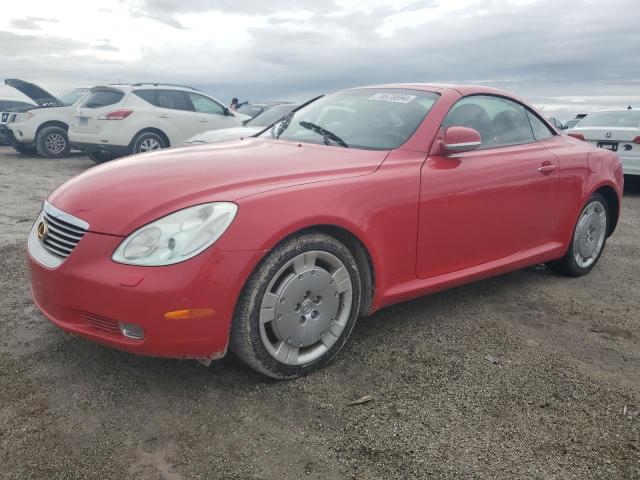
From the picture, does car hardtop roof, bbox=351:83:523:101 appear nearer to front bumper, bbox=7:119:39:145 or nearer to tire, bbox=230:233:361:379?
tire, bbox=230:233:361:379

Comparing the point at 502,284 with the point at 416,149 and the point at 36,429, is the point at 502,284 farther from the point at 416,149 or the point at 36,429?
the point at 36,429

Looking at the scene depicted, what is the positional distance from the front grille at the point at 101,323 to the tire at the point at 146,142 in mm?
8110

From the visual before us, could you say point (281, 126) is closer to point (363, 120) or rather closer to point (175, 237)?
point (363, 120)

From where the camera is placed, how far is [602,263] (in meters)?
4.87

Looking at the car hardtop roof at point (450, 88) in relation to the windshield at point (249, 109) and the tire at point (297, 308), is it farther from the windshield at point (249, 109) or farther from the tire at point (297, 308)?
the windshield at point (249, 109)

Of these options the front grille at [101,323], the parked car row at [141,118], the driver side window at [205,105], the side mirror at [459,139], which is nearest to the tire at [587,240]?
the side mirror at [459,139]

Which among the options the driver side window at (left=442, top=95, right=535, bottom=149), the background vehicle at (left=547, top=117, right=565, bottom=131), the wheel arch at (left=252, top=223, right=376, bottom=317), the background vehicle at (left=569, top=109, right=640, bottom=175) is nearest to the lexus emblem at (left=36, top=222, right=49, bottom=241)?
the wheel arch at (left=252, top=223, right=376, bottom=317)

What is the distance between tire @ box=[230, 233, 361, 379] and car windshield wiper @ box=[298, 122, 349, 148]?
0.85 metres

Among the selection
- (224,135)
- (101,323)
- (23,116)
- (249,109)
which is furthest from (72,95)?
(101,323)

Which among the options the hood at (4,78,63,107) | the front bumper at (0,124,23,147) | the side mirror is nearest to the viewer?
the side mirror

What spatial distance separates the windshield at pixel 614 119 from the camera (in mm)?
8766

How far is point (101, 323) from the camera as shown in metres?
2.32

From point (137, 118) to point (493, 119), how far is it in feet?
25.5

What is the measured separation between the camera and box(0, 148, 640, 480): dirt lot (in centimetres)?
204
